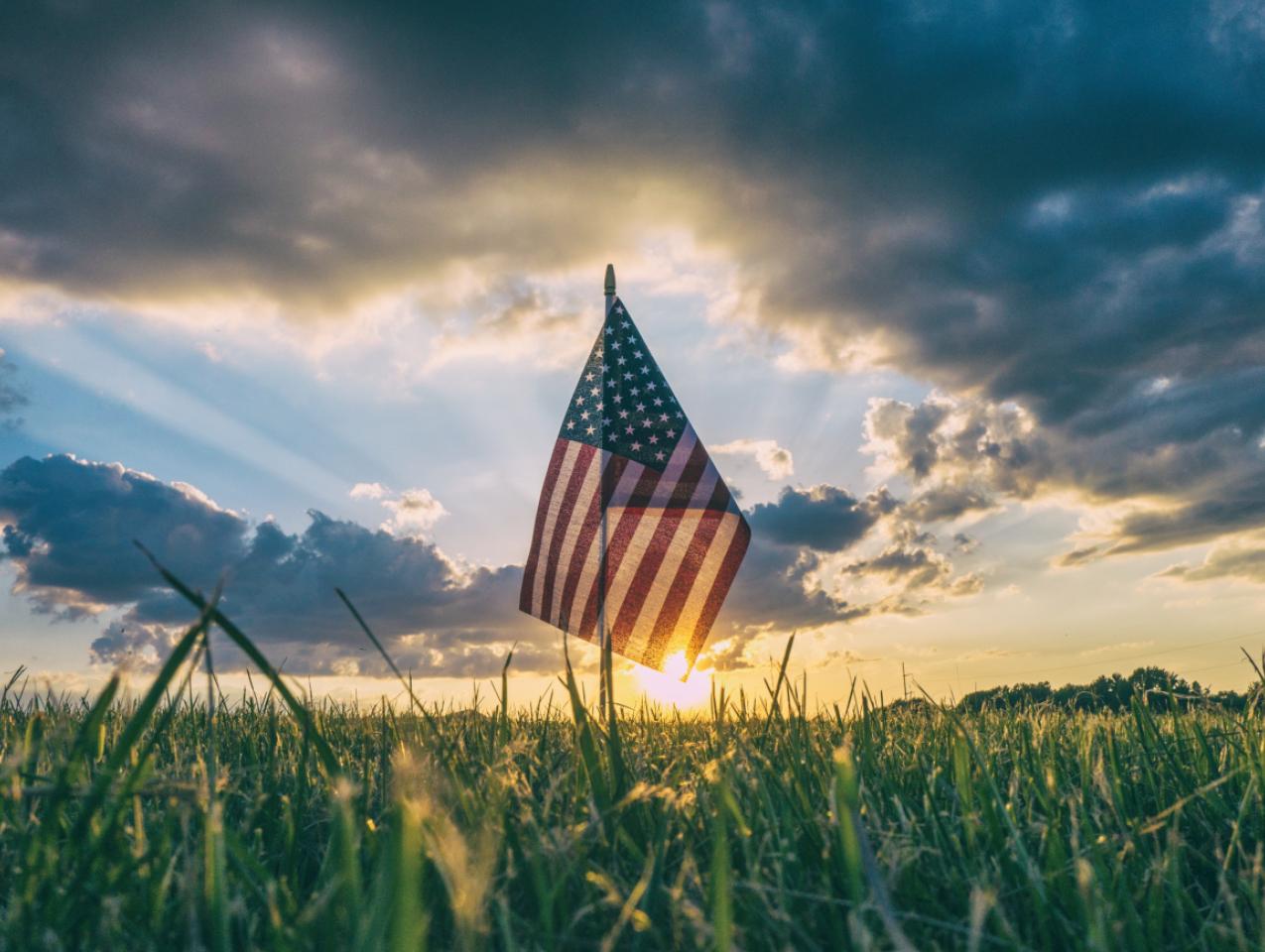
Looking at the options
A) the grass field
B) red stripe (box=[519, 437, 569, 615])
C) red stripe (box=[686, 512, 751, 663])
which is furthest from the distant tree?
red stripe (box=[519, 437, 569, 615])

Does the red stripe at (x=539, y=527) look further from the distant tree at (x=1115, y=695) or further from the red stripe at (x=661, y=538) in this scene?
the distant tree at (x=1115, y=695)

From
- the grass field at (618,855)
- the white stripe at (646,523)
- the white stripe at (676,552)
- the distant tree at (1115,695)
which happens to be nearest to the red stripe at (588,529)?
the white stripe at (646,523)

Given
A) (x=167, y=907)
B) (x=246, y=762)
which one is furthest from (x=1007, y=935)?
(x=246, y=762)

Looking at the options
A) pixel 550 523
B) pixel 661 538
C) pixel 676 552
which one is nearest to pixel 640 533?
pixel 661 538

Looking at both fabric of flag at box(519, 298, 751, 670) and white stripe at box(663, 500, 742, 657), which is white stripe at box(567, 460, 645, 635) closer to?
fabric of flag at box(519, 298, 751, 670)

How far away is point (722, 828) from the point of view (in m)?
1.20

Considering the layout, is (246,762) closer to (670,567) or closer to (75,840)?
(75,840)

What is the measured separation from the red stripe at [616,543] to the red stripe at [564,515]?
0.47 m

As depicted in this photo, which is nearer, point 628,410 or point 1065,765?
point 1065,765

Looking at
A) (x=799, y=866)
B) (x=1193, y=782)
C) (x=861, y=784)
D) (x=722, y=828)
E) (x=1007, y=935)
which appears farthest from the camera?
(x=1193, y=782)

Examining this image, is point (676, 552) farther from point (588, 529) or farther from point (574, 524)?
point (574, 524)

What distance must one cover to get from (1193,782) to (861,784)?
1.11 meters

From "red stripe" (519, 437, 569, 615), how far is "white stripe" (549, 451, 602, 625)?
0.30 metres

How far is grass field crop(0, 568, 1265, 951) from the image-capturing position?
139cm
